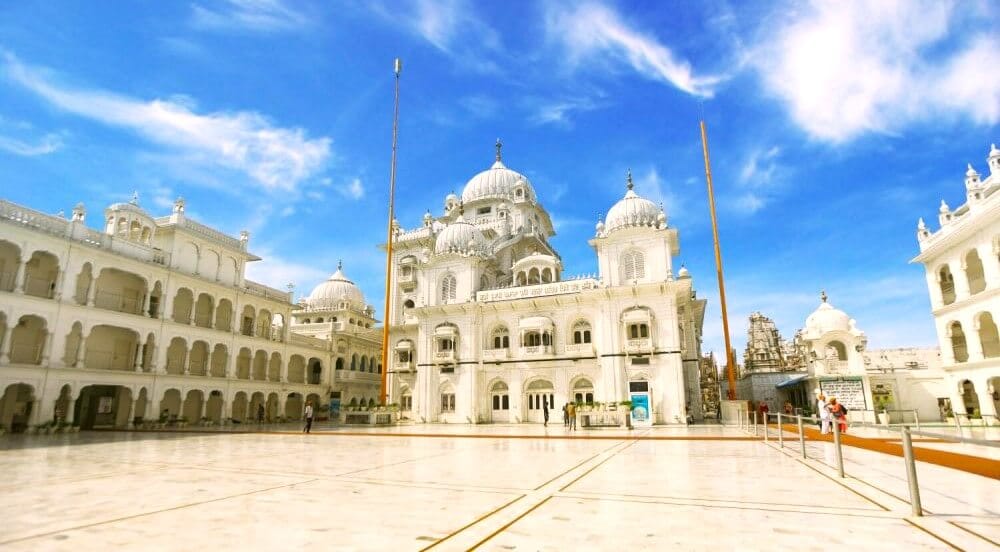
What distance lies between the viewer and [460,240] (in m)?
39.2

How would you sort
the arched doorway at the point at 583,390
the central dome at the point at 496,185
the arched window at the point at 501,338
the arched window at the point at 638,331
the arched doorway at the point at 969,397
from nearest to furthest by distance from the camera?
1. the arched doorway at the point at 969,397
2. the arched window at the point at 638,331
3. the arched doorway at the point at 583,390
4. the arched window at the point at 501,338
5. the central dome at the point at 496,185

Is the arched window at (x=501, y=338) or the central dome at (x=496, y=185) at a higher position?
the central dome at (x=496, y=185)

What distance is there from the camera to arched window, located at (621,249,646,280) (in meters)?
33.1

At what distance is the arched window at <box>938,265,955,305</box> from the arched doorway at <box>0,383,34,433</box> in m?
48.8

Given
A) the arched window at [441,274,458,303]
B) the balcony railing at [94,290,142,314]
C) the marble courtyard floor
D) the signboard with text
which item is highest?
the arched window at [441,274,458,303]

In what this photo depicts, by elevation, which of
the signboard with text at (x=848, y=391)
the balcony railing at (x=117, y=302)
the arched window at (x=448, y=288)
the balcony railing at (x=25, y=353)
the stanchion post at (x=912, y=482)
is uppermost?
the arched window at (x=448, y=288)

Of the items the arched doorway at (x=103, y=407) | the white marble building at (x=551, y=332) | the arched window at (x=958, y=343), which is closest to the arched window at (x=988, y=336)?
the arched window at (x=958, y=343)

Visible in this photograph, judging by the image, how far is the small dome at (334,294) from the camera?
51.5 meters

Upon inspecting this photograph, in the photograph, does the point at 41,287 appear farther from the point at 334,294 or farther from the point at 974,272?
the point at 974,272

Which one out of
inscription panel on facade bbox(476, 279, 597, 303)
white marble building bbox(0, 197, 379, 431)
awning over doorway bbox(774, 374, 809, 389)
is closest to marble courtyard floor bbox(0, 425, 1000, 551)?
white marble building bbox(0, 197, 379, 431)

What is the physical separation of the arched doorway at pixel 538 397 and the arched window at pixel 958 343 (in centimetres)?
2286

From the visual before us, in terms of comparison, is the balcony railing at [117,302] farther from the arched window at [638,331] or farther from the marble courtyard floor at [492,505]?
the arched window at [638,331]

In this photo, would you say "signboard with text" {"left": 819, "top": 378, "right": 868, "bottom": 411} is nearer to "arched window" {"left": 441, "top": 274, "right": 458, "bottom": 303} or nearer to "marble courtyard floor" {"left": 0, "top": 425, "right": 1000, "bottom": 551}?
"marble courtyard floor" {"left": 0, "top": 425, "right": 1000, "bottom": 551}

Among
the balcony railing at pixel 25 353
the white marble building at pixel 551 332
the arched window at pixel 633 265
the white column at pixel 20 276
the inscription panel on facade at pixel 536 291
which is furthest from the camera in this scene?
the inscription panel on facade at pixel 536 291
